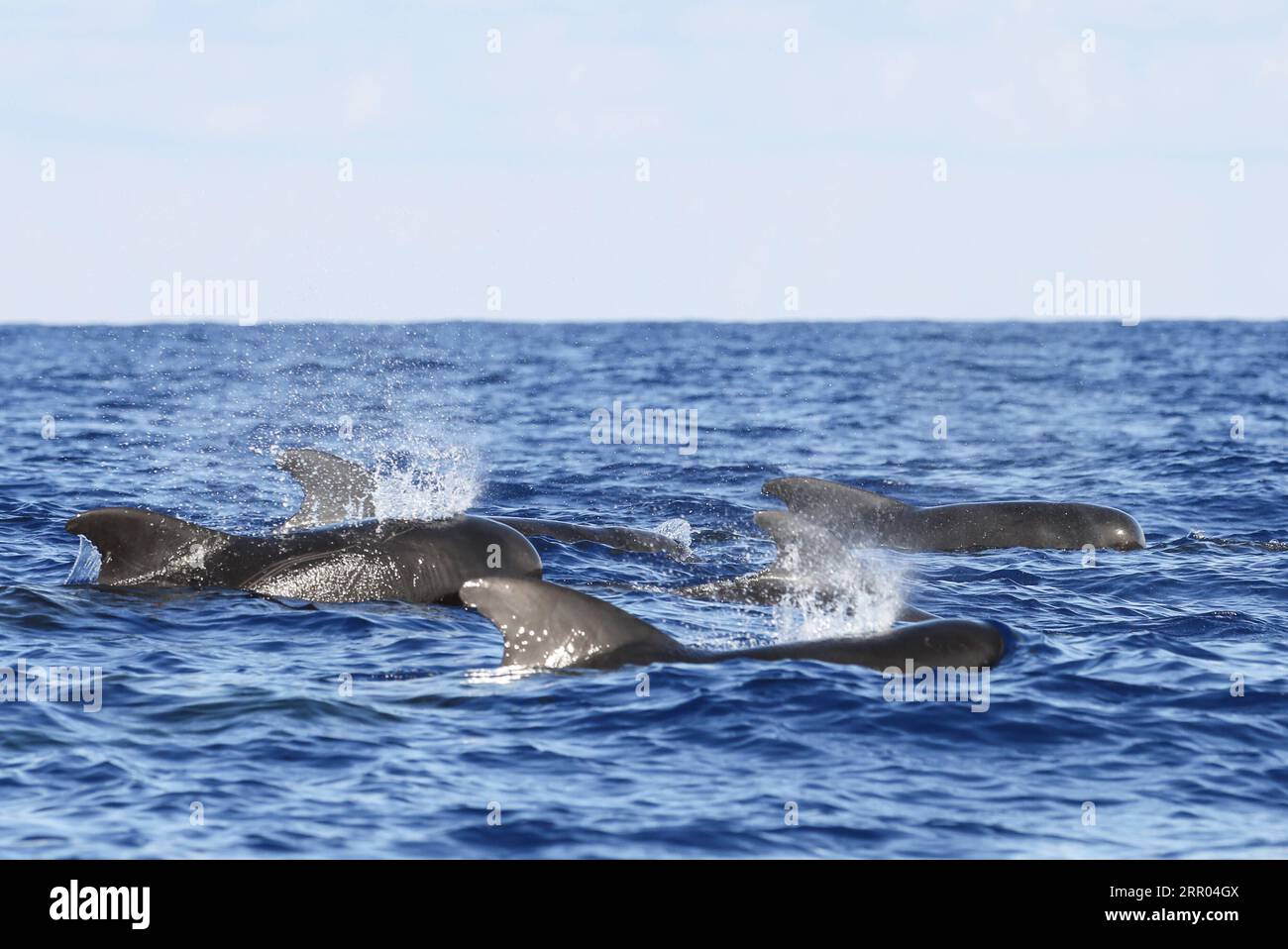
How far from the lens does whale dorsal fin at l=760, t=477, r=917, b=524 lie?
739 inches

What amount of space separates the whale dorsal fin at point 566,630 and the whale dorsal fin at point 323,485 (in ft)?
19.6

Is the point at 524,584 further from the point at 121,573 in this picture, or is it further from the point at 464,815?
the point at 121,573

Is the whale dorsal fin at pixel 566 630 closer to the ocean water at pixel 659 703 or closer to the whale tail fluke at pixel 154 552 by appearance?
the ocean water at pixel 659 703

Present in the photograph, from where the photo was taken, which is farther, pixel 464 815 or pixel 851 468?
pixel 851 468

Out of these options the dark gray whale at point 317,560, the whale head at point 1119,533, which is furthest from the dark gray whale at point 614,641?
the whale head at point 1119,533

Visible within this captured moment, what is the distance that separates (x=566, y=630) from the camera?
11.9 m

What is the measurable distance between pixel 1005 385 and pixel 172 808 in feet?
153

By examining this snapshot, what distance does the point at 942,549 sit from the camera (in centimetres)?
1941

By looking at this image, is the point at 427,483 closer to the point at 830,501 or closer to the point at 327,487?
the point at 327,487

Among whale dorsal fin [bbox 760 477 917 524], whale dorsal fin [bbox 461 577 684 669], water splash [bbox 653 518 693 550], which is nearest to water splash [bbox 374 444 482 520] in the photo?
water splash [bbox 653 518 693 550]

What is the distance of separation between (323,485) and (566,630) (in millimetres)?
6360
